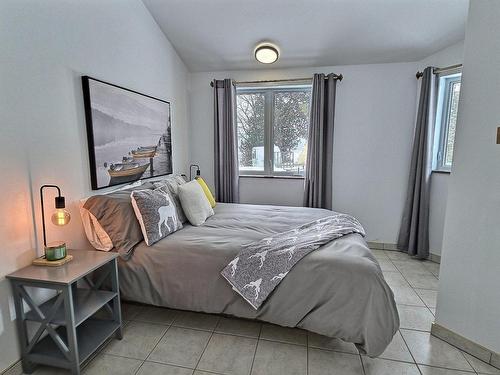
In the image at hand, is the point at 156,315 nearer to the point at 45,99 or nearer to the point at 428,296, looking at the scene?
the point at 45,99

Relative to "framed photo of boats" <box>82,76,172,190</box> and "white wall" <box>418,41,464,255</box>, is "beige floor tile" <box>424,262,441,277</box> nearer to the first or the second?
"white wall" <box>418,41,464,255</box>

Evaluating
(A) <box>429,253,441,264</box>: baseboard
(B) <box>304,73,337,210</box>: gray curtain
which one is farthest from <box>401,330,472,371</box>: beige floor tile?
(B) <box>304,73,337,210</box>: gray curtain

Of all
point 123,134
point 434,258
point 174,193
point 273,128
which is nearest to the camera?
point 123,134

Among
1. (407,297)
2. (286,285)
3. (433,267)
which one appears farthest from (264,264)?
(433,267)

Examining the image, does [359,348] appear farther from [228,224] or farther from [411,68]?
[411,68]

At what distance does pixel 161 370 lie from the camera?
1682 mm

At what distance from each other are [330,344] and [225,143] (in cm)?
259

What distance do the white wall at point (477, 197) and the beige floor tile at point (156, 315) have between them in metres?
1.97

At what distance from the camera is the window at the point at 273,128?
371cm

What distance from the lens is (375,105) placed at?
347 centimetres

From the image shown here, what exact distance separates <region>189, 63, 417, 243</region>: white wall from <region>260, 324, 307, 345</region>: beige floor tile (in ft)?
6.45

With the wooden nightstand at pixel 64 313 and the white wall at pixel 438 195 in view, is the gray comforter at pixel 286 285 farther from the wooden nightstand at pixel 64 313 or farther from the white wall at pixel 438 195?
the white wall at pixel 438 195

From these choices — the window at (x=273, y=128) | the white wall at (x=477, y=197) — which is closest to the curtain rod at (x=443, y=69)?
the window at (x=273, y=128)

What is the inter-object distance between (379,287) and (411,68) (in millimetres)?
2829
